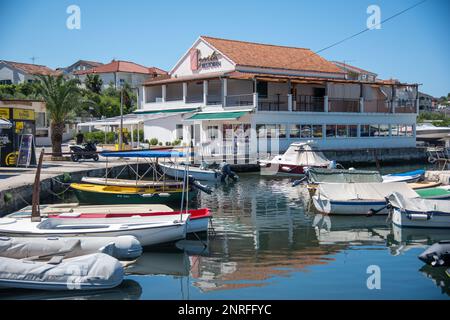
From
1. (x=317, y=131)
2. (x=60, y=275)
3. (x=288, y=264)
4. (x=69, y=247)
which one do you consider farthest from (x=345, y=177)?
(x=317, y=131)

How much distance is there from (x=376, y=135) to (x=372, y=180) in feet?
85.6

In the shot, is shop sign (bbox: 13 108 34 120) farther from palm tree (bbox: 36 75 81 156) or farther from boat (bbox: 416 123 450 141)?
boat (bbox: 416 123 450 141)

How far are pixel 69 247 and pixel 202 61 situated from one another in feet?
128

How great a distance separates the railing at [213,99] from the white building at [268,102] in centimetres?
9

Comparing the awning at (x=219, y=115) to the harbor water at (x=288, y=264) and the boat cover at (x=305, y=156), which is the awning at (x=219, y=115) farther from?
the harbor water at (x=288, y=264)

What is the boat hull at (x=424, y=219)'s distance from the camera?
705 inches

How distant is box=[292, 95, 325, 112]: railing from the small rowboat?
81.0 ft

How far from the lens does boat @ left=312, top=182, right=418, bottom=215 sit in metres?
20.7

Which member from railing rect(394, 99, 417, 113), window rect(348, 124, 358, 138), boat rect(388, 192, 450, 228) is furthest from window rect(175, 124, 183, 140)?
boat rect(388, 192, 450, 228)

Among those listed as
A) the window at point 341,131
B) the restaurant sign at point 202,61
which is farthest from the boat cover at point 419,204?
the restaurant sign at point 202,61

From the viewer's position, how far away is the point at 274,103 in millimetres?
45781

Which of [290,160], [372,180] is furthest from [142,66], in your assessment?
[372,180]
